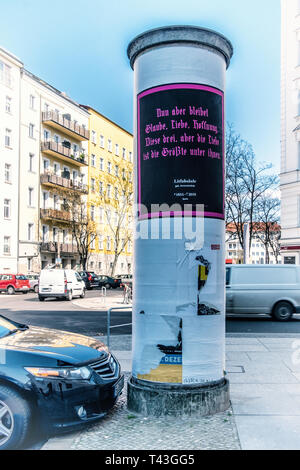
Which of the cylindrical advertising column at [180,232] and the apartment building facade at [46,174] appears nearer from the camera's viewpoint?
the cylindrical advertising column at [180,232]

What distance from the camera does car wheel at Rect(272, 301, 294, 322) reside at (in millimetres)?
17295

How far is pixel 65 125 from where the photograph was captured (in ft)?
178

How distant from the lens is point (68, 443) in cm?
498

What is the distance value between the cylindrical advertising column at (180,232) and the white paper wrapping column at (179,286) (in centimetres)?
1

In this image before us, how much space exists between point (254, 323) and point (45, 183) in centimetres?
3801

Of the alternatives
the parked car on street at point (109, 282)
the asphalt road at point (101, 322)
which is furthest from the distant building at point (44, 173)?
the asphalt road at point (101, 322)

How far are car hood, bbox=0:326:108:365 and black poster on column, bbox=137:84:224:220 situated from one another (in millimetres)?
1651

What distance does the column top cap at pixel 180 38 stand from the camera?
6.01m

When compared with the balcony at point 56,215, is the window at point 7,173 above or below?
above

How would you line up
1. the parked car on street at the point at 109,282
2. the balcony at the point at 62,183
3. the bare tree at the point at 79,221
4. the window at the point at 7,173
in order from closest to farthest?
the window at the point at 7,173 → the parked car on street at the point at 109,282 → the balcony at the point at 62,183 → the bare tree at the point at 79,221

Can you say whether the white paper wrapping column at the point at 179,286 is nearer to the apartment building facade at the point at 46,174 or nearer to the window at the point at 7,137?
the apartment building facade at the point at 46,174

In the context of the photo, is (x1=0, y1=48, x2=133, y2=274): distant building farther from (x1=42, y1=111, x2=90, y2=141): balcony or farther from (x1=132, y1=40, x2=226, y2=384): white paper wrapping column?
(x1=132, y1=40, x2=226, y2=384): white paper wrapping column

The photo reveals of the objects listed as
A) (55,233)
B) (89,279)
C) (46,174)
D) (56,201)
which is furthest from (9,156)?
(89,279)
